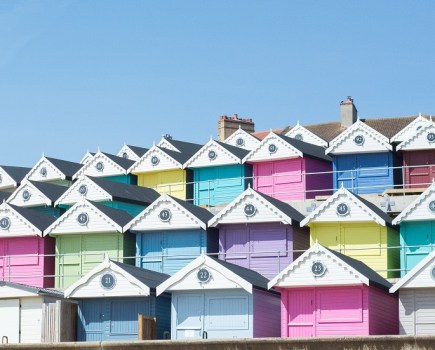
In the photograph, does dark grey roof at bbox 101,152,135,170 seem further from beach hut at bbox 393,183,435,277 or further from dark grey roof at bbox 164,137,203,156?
beach hut at bbox 393,183,435,277

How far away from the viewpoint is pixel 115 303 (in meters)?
50.5

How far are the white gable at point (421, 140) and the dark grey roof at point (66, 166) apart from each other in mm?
19358

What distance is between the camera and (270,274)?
2076 inches

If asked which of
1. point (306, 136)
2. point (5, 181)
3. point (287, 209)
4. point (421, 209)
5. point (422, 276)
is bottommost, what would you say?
point (422, 276)

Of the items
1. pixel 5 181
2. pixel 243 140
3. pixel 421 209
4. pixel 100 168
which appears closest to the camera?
pixel 421 209

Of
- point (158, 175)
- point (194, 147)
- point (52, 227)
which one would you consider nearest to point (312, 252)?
point (52, 227)

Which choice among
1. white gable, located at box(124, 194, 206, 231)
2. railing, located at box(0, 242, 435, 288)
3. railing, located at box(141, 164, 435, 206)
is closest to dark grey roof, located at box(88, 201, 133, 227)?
white gable, located at box(124, 194, 206, 231)

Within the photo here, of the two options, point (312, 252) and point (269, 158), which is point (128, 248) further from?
point (312, 252)

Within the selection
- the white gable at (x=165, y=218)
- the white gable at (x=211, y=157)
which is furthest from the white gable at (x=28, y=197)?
the white gable at (x=165, y=218)

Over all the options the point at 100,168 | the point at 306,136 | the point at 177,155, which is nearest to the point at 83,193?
the point at 177,155

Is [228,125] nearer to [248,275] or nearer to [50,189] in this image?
[50,189]

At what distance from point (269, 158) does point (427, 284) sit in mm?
17384

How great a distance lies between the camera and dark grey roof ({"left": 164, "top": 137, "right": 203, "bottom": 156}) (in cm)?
6912

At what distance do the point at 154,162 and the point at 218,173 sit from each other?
374 centimetres
